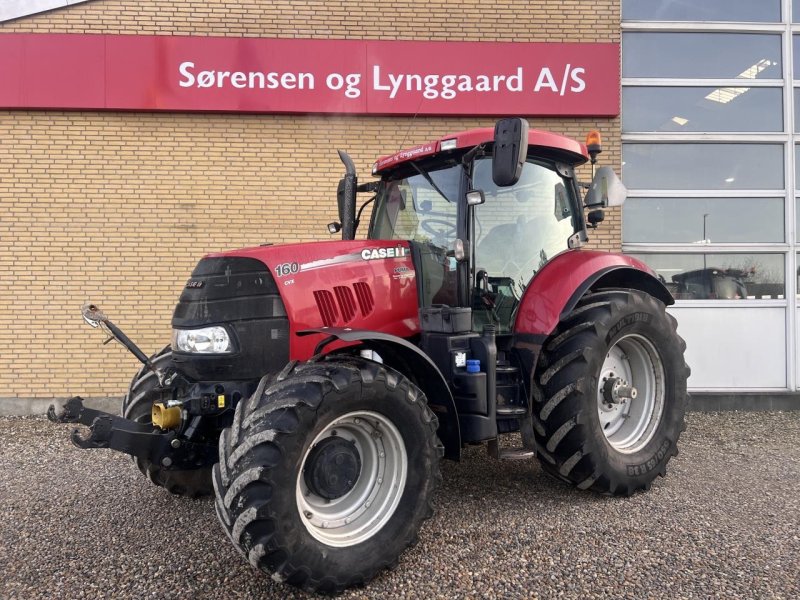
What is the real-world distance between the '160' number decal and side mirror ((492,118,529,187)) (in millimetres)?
1177

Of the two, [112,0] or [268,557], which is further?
[112,0]

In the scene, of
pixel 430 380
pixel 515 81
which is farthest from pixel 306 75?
pixel 430 380

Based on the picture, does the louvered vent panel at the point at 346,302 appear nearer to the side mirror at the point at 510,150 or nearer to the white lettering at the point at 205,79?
the side mirror at the point at 510,150

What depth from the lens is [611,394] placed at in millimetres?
3748

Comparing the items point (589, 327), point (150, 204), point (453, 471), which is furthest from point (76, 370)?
point (589, 327)

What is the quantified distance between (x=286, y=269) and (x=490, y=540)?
182 cm

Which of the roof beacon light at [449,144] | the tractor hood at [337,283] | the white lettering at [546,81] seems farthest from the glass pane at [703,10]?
the tractor hood at [337,283]

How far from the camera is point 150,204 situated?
6.80m

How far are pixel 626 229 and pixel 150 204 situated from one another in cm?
587

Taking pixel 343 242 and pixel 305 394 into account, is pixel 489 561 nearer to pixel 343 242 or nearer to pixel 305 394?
pixel 305 394

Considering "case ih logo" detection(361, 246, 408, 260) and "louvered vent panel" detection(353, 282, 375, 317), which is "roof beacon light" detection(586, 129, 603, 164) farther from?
"louvered vent panel" detection(353, 282, 375, 317)

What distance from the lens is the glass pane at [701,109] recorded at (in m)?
7.00

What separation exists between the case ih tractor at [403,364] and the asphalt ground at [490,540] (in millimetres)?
252

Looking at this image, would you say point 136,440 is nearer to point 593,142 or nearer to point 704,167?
point 593,142
